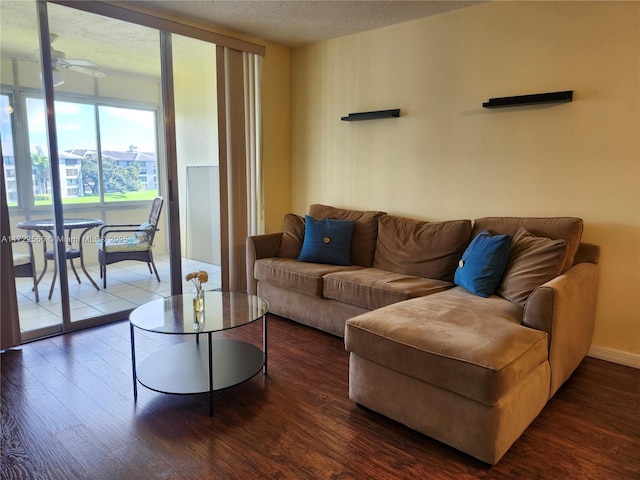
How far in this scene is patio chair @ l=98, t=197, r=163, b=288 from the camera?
3488 millimetres

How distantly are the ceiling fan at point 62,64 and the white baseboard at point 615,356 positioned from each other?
4.07 meters

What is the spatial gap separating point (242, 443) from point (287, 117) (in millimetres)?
3378

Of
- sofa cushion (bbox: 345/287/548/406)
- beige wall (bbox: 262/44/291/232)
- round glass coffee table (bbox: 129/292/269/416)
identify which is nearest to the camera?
sofa cushion (bbox: 345/287/548/406)

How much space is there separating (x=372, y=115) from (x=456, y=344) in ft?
8.04

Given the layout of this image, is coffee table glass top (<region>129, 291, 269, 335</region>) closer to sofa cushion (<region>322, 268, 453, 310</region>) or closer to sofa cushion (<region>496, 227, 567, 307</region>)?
sofa cushion (<region>322, 268, 453, 310</region>)

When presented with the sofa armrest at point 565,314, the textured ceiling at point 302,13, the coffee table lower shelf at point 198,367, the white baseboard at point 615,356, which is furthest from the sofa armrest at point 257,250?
the white baseboard at point 615,356

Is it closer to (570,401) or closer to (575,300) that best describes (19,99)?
(575,300)

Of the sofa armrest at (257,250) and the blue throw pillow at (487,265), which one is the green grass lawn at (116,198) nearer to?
the sofa armrest at (257,250)

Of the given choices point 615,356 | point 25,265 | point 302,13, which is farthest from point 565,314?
point 25,265

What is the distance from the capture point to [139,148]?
141 inches

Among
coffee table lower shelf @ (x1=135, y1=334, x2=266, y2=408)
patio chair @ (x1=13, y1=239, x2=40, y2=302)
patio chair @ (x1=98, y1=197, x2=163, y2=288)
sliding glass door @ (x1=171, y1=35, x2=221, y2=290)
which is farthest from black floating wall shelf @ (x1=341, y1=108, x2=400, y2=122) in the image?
patio chair @ (x1=13, y1=239, x2=40, y2=302)

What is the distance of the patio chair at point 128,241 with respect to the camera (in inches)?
137

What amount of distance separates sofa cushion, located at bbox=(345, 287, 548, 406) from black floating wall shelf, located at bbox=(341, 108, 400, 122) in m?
1.89

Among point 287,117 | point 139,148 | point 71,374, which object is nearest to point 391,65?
point 287,117
